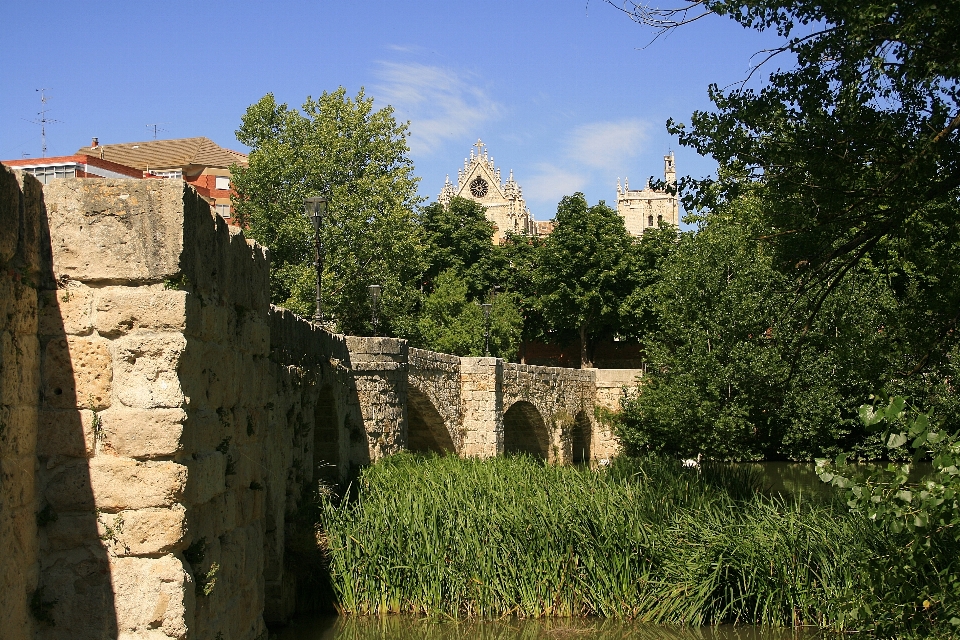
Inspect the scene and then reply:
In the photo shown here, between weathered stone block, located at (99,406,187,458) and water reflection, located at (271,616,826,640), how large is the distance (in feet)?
14.4

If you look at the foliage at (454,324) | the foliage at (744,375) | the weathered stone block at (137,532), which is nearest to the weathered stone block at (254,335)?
the weathered stone block at (137,532)

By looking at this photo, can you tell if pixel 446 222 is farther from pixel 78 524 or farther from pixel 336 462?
pixel 78 524

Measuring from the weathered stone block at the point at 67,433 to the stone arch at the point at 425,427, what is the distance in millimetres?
10742

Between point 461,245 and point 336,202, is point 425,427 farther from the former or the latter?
point 461,245

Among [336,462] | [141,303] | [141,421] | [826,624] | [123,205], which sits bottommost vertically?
[826,624]

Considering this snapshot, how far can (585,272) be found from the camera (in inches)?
1534

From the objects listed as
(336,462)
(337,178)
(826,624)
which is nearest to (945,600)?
(826,624)

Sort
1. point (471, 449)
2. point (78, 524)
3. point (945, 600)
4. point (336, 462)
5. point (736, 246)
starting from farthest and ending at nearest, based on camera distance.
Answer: point (736, 246) → point (471, 449) → point (336, 462) → point (945, 600) → point (78, 524)

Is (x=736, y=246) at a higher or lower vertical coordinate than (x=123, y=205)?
higher

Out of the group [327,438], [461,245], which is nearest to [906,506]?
[327,438]

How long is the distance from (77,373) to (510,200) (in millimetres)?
70890

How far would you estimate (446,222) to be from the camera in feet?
140

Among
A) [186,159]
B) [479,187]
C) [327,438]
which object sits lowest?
[327,438]

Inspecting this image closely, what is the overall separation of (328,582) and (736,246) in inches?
655
